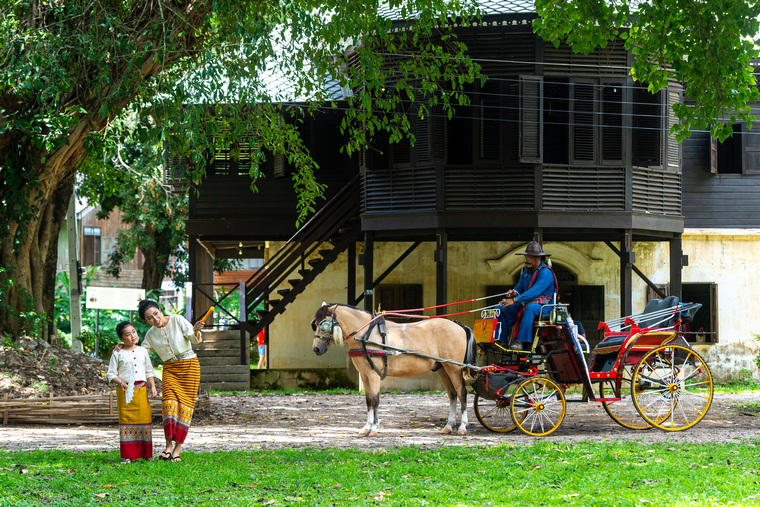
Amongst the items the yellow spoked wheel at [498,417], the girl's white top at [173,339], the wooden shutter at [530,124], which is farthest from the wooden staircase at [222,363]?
the girl's white top at [173,339]

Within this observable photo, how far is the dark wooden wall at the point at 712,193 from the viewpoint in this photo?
59.2 feet

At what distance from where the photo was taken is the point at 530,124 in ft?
49.6

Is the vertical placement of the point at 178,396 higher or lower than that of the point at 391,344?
lower

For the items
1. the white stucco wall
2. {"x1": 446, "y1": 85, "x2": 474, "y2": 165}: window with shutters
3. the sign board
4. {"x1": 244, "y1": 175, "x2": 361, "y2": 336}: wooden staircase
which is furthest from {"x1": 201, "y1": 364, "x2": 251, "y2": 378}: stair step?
{"x1": 446, "y1": 85, "x2": 474, "y2": 165}: window with shutters

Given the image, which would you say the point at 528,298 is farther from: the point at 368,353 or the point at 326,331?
the point at 326,331

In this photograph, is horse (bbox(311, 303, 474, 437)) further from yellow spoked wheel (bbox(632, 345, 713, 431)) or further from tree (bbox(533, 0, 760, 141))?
tree (bbox(533, 0, 760, 141))

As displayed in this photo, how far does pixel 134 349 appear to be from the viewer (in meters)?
7.70

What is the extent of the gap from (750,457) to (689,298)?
1115cm

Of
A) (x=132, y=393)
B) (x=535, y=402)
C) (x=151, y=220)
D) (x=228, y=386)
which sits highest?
(x=151, y=220)

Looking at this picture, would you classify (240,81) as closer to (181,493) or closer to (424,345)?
(424,345)

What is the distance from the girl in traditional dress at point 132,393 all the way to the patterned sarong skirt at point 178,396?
17cm

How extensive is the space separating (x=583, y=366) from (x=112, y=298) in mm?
12132

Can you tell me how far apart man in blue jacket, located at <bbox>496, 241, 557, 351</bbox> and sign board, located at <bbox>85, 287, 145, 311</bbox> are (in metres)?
10.8

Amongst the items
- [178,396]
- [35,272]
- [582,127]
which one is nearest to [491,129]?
[582,127]
